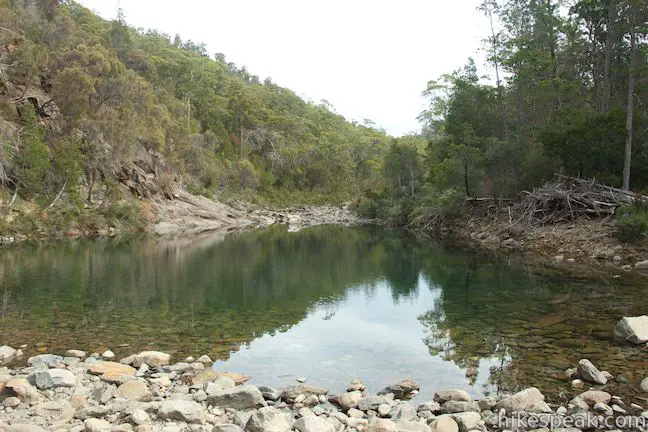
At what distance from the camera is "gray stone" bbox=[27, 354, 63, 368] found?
26.2ft

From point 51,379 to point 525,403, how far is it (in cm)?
609

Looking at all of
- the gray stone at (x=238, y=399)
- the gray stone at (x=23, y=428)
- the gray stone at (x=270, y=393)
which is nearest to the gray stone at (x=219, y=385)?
the gray stone at (x=238, y=399)

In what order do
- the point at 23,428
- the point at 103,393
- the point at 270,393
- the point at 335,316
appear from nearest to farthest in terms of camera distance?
1. the point at 23,428
2. the point at 103,393
3. the point at 270,393
4. the point at 335,316

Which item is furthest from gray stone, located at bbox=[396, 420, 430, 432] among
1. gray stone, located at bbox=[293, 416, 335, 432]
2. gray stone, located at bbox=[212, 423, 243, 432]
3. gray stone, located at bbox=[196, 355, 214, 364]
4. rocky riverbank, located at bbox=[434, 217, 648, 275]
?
rocky riverbank, located at bbox=[434, 217, 648, 275]

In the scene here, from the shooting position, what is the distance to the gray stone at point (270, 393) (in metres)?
7.09

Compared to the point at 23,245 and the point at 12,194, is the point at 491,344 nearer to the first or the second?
the point at 23,245

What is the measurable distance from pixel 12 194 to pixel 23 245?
6151 millimetres

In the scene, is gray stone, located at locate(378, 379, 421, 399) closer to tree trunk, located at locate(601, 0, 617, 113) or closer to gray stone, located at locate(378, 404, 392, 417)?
gray stone, located at locate(378, 404, 392, 417)

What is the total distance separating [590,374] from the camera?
24.5ft

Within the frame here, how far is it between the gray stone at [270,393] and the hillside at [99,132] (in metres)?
26.8

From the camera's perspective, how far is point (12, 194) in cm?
3089

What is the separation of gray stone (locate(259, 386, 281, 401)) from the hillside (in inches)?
1057

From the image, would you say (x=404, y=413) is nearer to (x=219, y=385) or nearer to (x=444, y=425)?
(x=444, y=425)

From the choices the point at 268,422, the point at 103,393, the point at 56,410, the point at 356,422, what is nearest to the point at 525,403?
the point at 356,422
